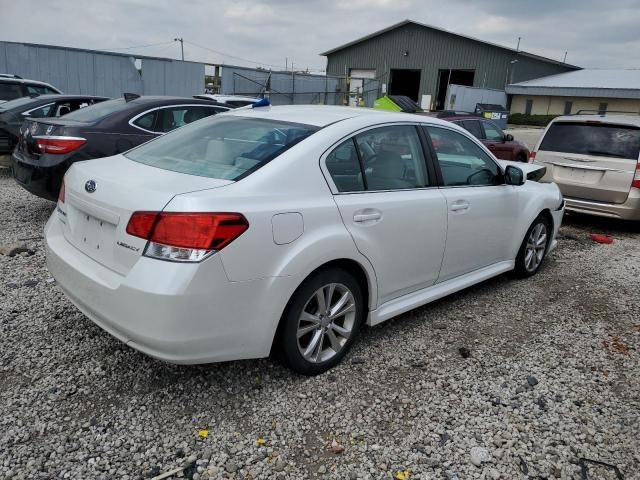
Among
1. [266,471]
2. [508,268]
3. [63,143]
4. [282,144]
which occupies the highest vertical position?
[282,144]

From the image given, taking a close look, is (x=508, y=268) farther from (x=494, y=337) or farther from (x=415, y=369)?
(x=415, y=369)

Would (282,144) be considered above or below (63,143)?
above

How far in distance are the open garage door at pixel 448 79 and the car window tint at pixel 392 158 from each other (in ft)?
125

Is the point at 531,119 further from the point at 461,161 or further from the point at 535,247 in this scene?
the point at 461,161

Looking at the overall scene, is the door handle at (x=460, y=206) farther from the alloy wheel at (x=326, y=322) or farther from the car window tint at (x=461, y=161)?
the alloy wheel at (x=326, y=322)

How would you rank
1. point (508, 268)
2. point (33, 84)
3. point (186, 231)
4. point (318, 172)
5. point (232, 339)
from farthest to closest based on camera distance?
point (33, 84)
point (508, 268)
point (318, 172)
point (232, 339)
point (186, 231)

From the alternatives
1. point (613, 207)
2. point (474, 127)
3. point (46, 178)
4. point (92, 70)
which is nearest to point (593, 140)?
point (613, 207)

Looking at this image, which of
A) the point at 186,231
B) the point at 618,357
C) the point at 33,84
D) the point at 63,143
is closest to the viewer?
the point at 186,231

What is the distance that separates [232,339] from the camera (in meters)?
2.55

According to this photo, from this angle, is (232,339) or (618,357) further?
(618,357)

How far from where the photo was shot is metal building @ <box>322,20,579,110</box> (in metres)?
38.2

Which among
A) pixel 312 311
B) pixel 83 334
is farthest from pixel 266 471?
pixel 83 334

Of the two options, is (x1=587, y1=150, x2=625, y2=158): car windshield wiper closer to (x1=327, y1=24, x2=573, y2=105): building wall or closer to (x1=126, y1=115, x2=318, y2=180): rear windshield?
(x1=126, y1=115, x2=318, y2=180): rear windshield

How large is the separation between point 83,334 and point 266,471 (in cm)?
178
